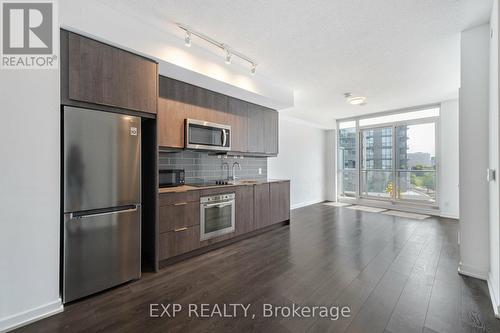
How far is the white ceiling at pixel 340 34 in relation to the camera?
2.18 metres

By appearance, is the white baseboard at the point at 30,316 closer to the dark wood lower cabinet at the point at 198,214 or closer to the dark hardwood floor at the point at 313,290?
the dark hardwood floor at the point at 313,290

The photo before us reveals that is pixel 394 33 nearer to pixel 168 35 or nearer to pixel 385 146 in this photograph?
pixel 168 35

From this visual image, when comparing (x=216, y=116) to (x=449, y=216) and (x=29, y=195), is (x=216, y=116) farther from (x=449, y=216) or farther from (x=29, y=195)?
(x=449, y=216)

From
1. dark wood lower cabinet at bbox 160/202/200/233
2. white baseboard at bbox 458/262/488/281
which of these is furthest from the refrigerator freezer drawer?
white baseboard at bbox 458/262/488/281

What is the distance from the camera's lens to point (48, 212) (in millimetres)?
1874

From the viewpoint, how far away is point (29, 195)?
5.85ft

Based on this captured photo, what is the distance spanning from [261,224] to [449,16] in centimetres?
365

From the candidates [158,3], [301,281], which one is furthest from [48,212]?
[301,281]

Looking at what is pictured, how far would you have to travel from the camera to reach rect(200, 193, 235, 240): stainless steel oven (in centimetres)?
311

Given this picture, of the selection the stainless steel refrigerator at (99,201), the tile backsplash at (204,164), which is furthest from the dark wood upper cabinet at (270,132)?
the stainless steel refrigerator at (99,201)

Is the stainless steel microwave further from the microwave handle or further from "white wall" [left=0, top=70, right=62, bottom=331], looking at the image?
"white wall" [left=0, top=70, right=62, bottom=331]

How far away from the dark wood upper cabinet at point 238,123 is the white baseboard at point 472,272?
11.0 feet

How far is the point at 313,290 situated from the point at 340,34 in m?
2.85

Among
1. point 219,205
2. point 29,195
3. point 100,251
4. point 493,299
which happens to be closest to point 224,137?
point 219,205
